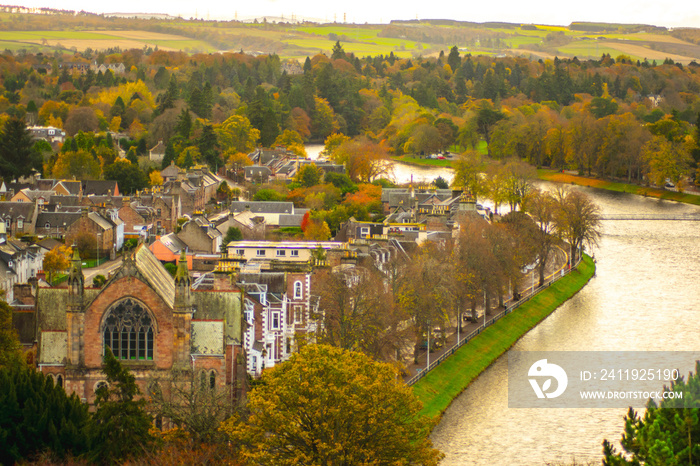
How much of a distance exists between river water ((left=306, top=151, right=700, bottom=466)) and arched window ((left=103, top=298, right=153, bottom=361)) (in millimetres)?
14681

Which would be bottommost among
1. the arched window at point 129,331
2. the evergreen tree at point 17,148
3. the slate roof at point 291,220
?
the slate roof at point 291,220

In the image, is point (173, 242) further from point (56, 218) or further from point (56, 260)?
point (56, 218)

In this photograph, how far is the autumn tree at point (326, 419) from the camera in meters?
34.6

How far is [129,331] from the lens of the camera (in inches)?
1699

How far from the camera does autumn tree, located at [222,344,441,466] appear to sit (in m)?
34.6

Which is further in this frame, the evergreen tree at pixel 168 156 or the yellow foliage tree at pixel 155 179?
the evergreen tree at pixel 168 156

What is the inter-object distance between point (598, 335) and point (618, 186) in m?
76.8

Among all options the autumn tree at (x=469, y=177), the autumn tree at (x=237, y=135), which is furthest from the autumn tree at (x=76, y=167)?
the autumn tree at (x=469, y=177)

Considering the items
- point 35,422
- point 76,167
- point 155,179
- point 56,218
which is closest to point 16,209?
point 56,218

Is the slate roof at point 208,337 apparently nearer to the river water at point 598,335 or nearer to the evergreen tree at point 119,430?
the evergreen tree at point 119,430

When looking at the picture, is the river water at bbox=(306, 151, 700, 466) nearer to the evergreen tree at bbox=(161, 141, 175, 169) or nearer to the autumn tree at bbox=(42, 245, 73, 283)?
the autumn tree at bbox=(42, 245, 73, 283)

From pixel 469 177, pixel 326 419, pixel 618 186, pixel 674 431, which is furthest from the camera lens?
pixel 618 186

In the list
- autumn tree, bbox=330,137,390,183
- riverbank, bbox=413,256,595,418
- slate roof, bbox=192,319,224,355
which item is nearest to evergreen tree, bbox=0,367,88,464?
slate roof, bbox=192,319,224,355
